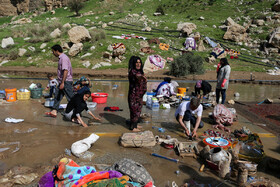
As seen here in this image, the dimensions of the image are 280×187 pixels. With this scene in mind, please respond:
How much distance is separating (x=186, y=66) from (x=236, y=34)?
1167 centimetres

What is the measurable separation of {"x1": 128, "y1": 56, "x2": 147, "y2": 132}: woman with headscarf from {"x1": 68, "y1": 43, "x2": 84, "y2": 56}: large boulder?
1345 cm

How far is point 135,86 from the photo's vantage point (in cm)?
527

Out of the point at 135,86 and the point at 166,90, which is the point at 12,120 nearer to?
the point at 135,86

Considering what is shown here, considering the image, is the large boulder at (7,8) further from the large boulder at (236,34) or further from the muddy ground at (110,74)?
the large boulder at (236,34)

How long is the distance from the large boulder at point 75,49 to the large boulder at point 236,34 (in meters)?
15.0

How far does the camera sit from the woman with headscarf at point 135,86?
5.12m

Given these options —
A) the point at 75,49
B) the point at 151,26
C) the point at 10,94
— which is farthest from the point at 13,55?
the point at 151,26

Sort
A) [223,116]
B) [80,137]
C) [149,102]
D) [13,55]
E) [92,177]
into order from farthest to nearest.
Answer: [13,55]
[149,102]
[223,116]
[80,137]
[92,177]

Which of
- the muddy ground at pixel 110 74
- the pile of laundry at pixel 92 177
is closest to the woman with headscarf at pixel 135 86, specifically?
the pile of laundry at pixel 92 177

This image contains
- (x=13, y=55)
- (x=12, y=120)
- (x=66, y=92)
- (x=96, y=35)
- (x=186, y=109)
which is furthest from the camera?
(x=96, y=35)

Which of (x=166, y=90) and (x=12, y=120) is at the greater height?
(x=166, y=90)

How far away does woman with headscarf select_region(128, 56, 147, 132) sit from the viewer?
16.8 ft

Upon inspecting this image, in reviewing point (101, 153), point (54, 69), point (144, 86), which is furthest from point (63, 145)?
point (54, 69)

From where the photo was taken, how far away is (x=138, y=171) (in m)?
3.20
